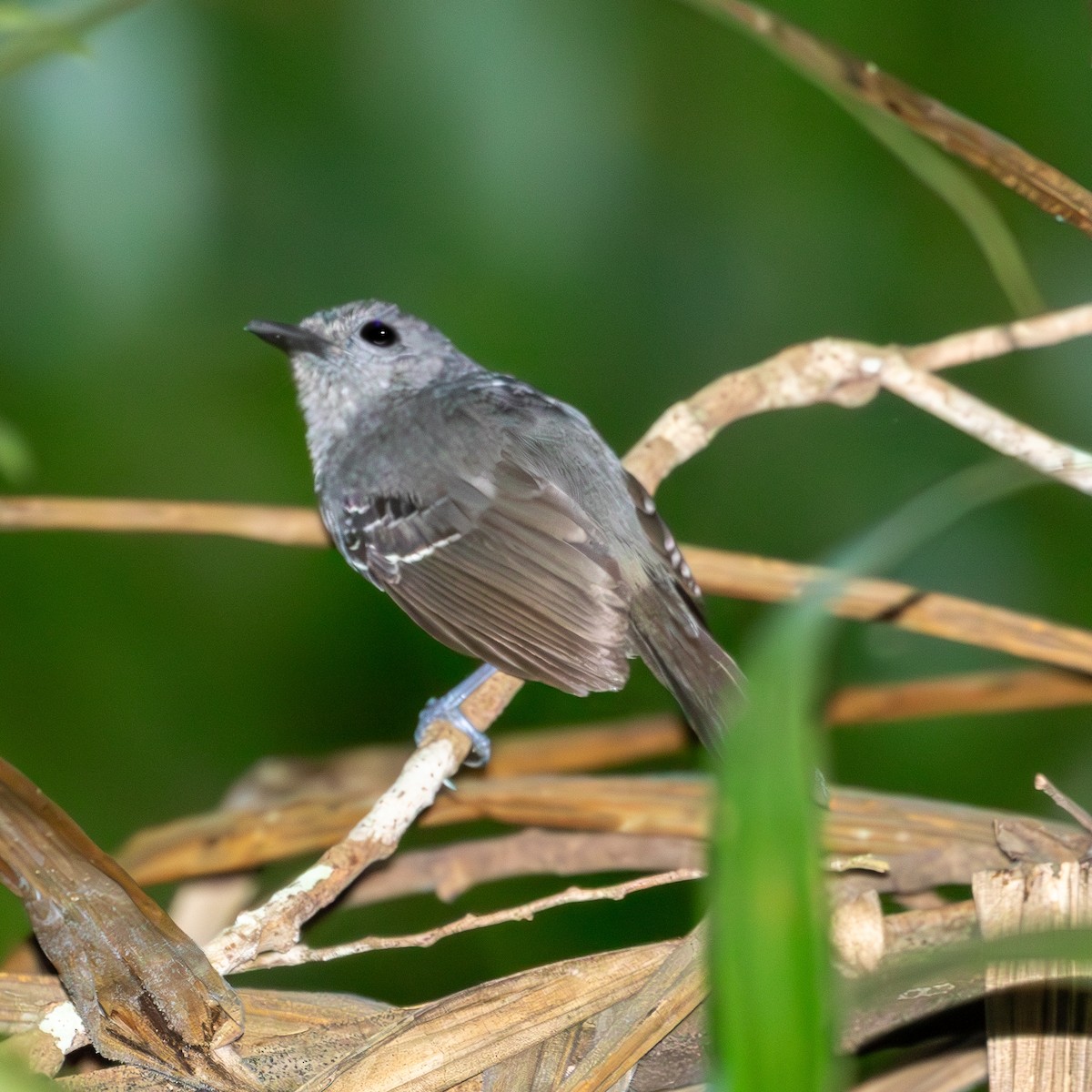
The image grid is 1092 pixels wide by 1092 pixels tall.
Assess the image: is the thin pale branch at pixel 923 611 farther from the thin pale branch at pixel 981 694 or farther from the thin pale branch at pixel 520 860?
the thin pale branch at pixel 520 860

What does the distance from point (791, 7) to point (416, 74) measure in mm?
1366

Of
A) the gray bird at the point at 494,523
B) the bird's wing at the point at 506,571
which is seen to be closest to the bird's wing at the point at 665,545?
the gray bird at the point at 494,523

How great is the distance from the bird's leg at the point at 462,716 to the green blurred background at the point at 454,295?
0.83m

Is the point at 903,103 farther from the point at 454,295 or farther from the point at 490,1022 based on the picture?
the point at 454,295

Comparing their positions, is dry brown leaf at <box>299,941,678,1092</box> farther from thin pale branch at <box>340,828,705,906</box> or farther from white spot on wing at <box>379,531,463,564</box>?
white spot on wing at <box>379,531,463,564</box>

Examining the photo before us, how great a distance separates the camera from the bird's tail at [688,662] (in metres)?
2.22

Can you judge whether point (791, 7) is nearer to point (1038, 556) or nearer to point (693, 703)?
point (1038, 556)

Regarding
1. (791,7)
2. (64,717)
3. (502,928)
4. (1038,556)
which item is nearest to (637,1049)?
(502,928)

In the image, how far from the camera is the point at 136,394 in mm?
3840

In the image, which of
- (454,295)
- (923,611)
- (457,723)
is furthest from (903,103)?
(454,295)

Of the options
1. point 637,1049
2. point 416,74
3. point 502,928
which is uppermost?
point 416,74

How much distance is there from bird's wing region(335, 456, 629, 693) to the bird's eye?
0.50 metres

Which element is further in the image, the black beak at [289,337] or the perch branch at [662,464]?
the black beak at [289,337]

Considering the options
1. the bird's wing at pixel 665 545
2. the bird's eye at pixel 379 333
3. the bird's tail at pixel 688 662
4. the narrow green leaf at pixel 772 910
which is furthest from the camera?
the bird's eye at pixel 379 333
